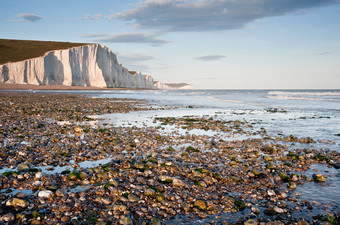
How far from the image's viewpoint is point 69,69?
8250 centimetres

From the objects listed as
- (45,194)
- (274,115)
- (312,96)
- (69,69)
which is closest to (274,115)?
(274,115)

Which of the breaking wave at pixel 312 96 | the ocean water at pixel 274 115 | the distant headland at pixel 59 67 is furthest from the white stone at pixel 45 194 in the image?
the distant headland at pixel 59 67

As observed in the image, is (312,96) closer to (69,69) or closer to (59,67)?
(69,69)

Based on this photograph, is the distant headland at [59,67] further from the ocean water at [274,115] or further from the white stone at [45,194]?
the white stone at [45,194]

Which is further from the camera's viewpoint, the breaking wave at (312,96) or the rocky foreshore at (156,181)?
the breaking wave at (312,96)

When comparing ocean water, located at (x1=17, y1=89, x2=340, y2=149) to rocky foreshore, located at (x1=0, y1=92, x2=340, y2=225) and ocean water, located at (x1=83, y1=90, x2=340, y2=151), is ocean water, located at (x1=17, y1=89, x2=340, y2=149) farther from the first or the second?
rocky foreshore, located at (x1=0, y1=92, x2=340, y2=225)

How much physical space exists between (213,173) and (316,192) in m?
2.24

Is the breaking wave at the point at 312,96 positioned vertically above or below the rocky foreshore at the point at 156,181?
above

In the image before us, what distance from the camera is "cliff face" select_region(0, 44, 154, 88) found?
243 ft

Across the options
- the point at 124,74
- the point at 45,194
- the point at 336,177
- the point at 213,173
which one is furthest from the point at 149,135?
the point at 124,74

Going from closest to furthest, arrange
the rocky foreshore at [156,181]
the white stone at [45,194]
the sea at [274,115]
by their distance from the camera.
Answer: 1. the rocky foreshore at [156,181]
2. the white stone at [45,194]
3. the sea at [274,115]

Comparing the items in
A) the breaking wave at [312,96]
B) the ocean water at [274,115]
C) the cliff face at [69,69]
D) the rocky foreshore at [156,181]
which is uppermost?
the cliff face at [69,69]

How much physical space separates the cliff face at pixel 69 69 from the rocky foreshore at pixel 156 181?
77.3 metres

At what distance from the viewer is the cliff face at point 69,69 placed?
2921 inches
